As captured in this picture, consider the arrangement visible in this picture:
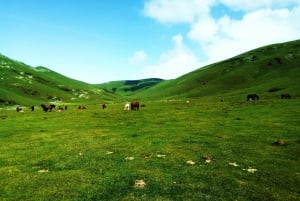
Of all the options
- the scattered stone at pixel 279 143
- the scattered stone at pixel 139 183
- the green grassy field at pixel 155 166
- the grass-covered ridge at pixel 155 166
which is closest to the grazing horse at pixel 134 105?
the grass-covered ridge at pixel 155 166

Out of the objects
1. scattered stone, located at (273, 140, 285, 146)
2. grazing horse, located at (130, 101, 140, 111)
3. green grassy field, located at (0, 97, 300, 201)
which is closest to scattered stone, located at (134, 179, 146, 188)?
green grassy field, located at (0, 97, 300, 201)

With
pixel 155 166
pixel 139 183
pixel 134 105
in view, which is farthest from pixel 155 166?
pixel 134 105

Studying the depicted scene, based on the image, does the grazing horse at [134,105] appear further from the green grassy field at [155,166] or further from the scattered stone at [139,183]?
the scattered stone at [139,183]

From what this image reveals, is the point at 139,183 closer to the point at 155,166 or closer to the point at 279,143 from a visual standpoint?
the point at 155,166

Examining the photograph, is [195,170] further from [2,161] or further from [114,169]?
[2,161]

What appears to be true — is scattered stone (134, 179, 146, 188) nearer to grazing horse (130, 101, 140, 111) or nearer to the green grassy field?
the green grassy field

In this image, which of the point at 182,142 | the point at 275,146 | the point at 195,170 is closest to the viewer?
the point at 195,170

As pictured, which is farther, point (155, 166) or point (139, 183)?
point (155, 166)

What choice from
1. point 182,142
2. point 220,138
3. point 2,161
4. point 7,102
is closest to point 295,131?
point 220,138

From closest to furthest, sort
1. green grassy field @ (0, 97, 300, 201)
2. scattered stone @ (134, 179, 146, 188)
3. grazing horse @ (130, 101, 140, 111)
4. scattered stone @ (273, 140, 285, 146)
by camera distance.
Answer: green grassy field @ (0, 97, 300, 201) < scattered stone @ (134, 179, 146, 188) < scattered stone @ (273, 140, 285, 146) < grazing horse @ (130, 101, 140, 111)

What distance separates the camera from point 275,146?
2953 cm

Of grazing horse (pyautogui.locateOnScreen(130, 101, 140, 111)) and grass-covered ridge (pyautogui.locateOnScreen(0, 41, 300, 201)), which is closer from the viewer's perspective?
grass-covered ridge (pyautogui.locateOnScreen(0, 41, 300, 201))

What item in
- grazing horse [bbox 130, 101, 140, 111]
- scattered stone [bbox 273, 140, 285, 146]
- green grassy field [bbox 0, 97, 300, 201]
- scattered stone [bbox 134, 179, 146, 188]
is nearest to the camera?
green grassy field [bbox 0, 97, 300, 201]

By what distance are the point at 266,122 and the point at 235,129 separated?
300 inches
